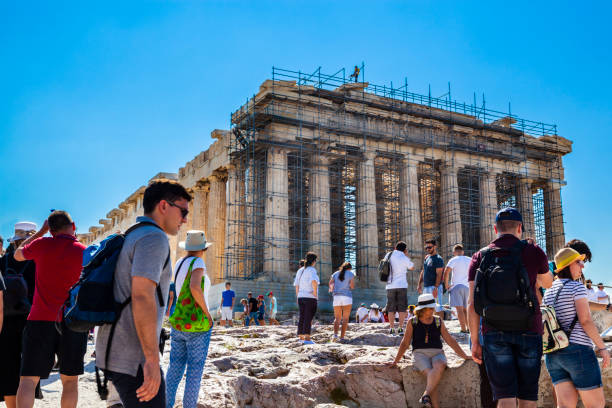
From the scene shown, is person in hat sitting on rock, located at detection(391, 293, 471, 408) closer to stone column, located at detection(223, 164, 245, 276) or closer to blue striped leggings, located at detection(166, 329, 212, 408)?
blue striped leggings, located at detection(166, 329, 212, 408)

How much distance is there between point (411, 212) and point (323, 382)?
23.8 metres

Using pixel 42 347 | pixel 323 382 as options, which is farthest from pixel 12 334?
pixel 323 382

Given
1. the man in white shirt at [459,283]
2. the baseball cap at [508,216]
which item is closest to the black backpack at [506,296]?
the baseball cap at [508,216]

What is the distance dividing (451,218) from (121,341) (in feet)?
97.9

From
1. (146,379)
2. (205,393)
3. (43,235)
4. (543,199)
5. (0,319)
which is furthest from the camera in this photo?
(543,199)

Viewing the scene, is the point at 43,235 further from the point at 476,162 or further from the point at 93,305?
the point at 476,162

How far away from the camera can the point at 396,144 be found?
3039 cm

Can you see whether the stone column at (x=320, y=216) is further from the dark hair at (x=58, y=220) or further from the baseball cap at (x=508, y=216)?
the baseball cap at (x=508, y=216)

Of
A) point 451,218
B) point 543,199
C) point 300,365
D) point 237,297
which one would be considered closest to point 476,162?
point 451,218

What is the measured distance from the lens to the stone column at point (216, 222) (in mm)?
31500

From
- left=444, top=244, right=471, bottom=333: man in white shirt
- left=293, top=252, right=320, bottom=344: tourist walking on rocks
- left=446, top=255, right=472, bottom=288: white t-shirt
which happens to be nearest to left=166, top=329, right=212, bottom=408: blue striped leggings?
left=293, top=252, right=320, bottom=344: tourist walking on rocks

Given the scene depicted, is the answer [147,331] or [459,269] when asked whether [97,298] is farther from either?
[459,269]

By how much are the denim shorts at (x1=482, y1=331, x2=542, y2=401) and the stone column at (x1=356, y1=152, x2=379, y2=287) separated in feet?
76.3

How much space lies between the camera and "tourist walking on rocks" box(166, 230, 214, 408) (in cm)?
539
